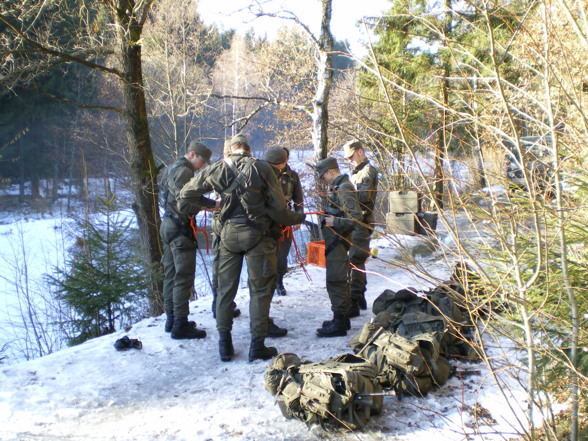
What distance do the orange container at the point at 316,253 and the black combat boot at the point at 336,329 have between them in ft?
8.98

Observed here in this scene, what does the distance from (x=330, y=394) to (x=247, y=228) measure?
6.30ft

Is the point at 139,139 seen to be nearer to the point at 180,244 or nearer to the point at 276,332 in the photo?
the point at 180,244

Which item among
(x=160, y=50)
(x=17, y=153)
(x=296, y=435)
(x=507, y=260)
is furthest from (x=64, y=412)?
(x=17, y=153)

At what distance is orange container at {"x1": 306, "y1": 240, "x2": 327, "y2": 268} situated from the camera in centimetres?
836

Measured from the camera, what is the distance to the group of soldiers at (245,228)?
4.82 metres

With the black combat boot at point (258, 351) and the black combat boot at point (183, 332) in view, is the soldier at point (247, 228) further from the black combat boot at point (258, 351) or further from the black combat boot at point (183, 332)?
the black combat boot at point (183, 332)

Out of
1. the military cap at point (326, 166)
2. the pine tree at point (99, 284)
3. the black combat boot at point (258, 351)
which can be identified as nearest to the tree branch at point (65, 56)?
the pine tree at point (99, 284)

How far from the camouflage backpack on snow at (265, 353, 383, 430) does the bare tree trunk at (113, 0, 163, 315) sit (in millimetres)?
4126

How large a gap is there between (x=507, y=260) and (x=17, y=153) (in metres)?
27.4

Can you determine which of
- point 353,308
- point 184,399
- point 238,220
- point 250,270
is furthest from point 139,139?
point 184,399

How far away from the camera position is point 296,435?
141 inches

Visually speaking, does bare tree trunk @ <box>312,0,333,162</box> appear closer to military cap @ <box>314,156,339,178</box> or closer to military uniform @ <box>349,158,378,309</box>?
military uniform @ <box>349,158,378,309</box>

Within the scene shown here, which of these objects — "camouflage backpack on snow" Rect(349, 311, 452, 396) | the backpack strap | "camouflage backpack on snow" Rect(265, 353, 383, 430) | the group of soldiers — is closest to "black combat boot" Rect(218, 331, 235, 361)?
the group of soldiers

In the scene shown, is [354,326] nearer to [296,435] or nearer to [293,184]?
[293,184]
